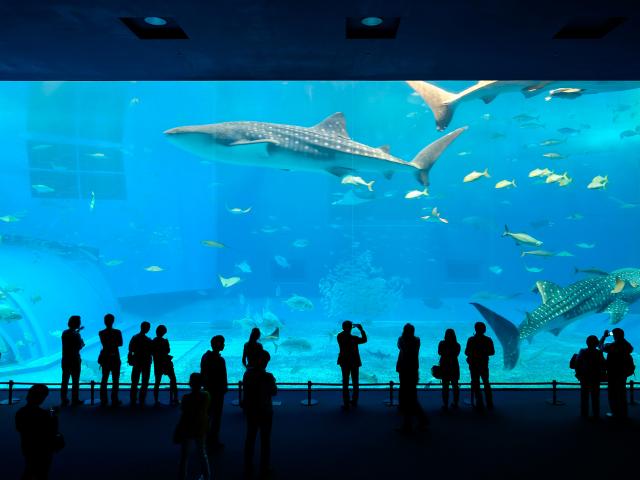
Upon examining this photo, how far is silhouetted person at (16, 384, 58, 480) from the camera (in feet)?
8.36

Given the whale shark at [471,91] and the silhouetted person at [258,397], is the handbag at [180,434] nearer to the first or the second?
the silhouetted person at [258,397]

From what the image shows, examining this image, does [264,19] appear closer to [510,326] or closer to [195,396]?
[195,396]

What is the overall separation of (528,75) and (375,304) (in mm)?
23117

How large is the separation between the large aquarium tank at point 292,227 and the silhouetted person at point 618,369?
5.23 metres

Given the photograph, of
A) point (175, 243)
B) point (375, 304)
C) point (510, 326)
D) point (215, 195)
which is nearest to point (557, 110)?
point (375, 304)

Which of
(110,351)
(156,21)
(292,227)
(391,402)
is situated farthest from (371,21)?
(292,227)

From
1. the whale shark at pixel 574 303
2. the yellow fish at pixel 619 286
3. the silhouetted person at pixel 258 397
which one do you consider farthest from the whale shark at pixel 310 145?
the silhouetted person at pixel 258 397

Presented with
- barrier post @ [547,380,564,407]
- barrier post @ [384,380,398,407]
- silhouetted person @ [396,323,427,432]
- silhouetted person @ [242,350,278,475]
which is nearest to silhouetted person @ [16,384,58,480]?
silhouetted person @ [242,350,278,475]

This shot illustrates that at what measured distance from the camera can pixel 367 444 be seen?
390 centimetres

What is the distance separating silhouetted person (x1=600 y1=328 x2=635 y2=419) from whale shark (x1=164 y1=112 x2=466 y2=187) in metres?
5.07

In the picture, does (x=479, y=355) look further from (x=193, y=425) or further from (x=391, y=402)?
(x=193, y=425)

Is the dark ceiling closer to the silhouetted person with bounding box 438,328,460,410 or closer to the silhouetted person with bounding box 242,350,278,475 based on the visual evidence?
the silhouetted person with bounding box 242,350,278,475

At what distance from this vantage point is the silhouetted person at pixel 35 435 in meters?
2.55

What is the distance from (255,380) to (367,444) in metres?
1.42
